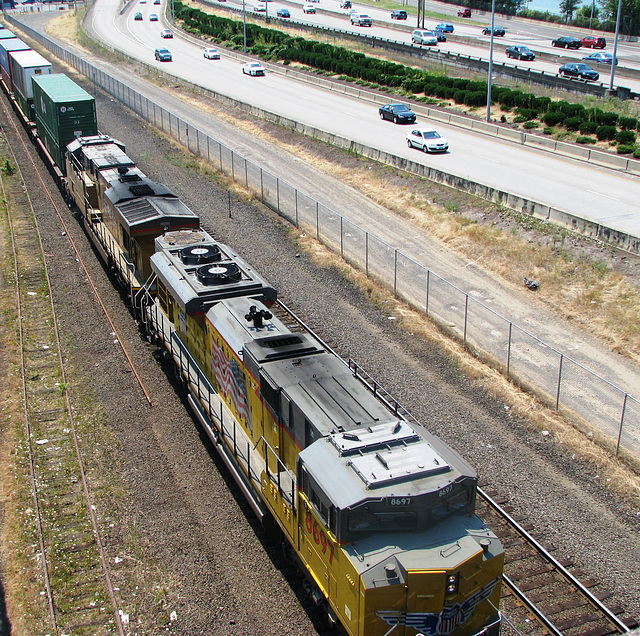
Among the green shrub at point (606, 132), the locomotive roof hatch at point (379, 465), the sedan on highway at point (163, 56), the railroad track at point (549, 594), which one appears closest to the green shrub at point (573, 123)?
the green shrub at point (606, 132)

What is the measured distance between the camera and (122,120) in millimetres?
60281

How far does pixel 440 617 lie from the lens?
11.4m

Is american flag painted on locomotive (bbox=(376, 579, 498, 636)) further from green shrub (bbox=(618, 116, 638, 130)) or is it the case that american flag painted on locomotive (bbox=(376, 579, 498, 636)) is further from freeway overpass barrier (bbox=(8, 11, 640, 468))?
green shrub (bbox=(618, 116, 638, 130))

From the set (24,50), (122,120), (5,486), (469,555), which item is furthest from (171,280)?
(24,50)

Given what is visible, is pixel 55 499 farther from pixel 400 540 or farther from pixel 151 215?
pixel 151 215

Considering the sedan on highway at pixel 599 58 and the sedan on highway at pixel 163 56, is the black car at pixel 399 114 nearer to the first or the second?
the sedan on highway at pixel 599 58

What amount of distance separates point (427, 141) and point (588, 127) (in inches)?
447

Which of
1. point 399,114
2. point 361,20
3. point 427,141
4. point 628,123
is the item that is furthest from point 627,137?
point 361,20

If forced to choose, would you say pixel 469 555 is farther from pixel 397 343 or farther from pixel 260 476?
pixel 397 343

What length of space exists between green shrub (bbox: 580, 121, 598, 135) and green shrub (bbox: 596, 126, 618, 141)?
53 cm

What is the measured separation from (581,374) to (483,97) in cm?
4136

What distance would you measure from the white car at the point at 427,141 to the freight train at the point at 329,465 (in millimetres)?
29197

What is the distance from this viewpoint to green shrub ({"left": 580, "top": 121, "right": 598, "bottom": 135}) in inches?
1934

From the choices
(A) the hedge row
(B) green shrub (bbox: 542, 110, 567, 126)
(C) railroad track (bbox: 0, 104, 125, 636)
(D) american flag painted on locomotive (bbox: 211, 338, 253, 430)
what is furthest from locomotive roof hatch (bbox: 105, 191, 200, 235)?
(B) green shrub (bbox: 542, 110, 567, 126)
